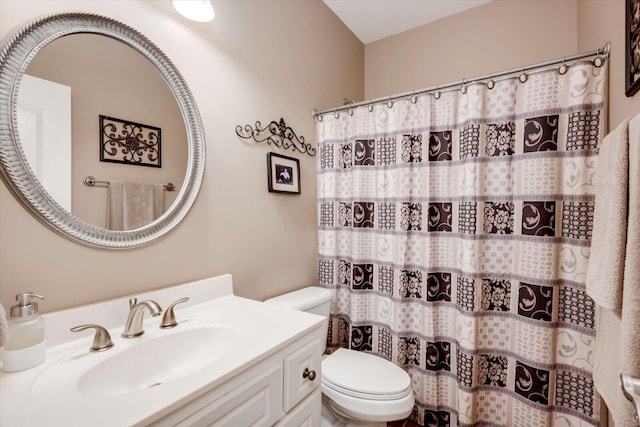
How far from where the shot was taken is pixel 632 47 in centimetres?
84

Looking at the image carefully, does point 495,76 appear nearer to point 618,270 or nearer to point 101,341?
point 618,270

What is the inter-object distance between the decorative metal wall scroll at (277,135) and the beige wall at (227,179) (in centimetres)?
4

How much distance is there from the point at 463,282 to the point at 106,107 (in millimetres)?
1669

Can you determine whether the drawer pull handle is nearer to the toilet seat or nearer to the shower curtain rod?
the toilet seat

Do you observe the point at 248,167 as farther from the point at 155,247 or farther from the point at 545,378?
the point at 545,378

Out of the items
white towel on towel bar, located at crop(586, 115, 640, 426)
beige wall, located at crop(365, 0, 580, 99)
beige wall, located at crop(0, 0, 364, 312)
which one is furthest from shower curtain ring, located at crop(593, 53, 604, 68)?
beige wall, located at crop(0, 0, 364, 312)

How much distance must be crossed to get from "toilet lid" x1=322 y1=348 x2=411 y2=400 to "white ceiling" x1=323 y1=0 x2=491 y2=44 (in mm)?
2343

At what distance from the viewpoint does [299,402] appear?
3.03ft

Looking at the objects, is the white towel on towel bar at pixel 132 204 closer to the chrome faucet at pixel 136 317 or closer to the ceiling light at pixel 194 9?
the chrome faucet at pixel 136 317

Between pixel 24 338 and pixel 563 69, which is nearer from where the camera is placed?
pixel 24 338


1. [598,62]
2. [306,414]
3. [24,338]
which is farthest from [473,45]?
[24,338]

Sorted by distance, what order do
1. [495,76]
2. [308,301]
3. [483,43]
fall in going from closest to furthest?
[495,76], [308,301], [483,43]

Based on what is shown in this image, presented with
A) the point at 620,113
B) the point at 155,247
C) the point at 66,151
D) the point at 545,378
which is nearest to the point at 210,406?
the point at 155,247

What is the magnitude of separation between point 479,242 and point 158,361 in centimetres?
143
